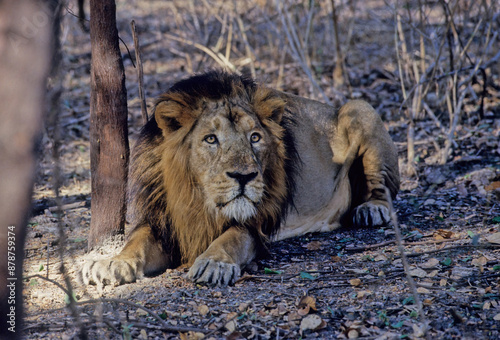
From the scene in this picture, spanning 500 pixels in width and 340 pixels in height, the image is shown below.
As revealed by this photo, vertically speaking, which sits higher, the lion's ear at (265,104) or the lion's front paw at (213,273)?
the lion's ear at (265,104)

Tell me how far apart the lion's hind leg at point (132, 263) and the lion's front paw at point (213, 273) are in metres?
0.39

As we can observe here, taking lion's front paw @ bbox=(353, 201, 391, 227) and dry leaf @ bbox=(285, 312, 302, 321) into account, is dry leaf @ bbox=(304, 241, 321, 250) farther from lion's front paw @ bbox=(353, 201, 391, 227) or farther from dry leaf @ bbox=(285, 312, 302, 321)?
dry leaf @ bbox=(285, 312, 302, 321)

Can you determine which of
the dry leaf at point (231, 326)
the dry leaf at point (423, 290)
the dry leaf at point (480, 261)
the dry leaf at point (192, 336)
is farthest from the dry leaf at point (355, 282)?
the dry leaf at point (192, 336)

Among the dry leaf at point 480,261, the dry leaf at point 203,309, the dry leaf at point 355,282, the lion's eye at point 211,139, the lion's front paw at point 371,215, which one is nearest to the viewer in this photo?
the dry leaf at point 203,309

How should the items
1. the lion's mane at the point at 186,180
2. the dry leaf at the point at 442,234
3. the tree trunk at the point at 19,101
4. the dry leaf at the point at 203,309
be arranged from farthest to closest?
the dry leaf at the point at 442,234
the lion's mane at the point at 186,180
the dry leaf at the point at 203,309
the tree trunk at the point at 19,101

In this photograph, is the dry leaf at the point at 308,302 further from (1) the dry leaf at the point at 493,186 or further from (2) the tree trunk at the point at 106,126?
(1) the dry leaf at the point at 493,186

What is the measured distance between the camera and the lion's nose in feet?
12.6

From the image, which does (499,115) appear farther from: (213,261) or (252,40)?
(213,261)

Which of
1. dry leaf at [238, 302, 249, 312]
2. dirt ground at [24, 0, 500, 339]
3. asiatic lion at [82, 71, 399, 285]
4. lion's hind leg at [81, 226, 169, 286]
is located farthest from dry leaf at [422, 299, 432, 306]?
lion's hind leg at [81, 226, 169, 286]

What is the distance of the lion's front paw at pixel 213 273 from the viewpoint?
12.3ft

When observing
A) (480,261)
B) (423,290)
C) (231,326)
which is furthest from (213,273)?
(480,261)

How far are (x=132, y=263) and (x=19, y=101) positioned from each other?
199 cm

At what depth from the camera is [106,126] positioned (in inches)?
172

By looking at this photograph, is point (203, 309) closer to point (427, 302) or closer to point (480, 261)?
point (427, 302)
